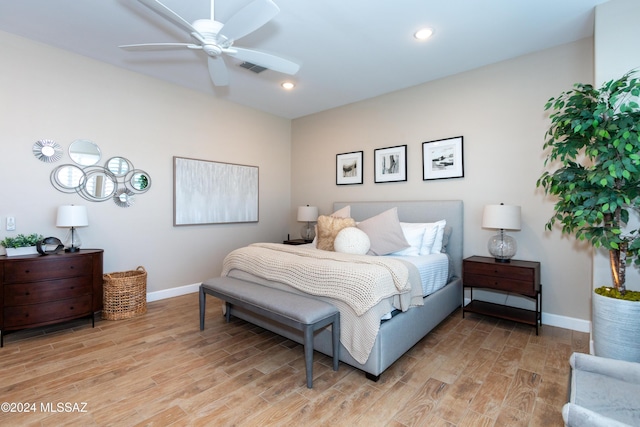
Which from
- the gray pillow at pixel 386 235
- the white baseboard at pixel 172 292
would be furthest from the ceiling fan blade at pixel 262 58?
the white baseboard at pixel 172 292

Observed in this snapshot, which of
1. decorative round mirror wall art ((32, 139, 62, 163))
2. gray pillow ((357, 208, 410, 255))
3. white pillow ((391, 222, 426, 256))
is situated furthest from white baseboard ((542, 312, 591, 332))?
decorative round mirror wall art ((32, 139, 62, 163))

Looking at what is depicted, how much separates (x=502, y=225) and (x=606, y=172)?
1.10m

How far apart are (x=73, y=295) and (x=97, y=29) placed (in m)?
2.54

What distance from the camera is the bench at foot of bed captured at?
204 cm

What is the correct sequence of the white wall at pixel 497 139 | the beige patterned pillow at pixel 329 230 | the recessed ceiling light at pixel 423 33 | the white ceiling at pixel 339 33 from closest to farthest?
the white ceiling at pixel 339 33 < the recessed ceiling light at pixel 423 33 < the white wall at pixel 497 139 < the beige patterned pillow at pixel 329 230

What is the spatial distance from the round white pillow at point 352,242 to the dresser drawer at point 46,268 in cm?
257

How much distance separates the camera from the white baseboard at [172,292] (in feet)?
12.8

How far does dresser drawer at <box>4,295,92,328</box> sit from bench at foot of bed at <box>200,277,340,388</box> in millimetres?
1465

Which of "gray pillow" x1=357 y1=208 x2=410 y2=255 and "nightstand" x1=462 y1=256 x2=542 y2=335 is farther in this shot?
"gray pillow" x1=357 y1=208 x2=410 y2=255

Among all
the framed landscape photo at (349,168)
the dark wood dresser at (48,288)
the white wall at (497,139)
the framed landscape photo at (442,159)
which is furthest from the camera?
the framed landscape photo at (349,168)

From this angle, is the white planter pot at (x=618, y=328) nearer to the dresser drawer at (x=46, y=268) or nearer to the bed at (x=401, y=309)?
the bed at (x=401, y=309)

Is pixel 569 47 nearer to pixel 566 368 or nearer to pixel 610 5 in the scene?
pixel 610 5

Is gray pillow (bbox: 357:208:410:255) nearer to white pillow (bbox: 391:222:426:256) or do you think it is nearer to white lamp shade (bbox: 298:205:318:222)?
white pillow (bbox: 391:222:426:256)

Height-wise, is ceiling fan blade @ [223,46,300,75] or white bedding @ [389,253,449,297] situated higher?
ceiling fan blade @ [223,46,300,75]
